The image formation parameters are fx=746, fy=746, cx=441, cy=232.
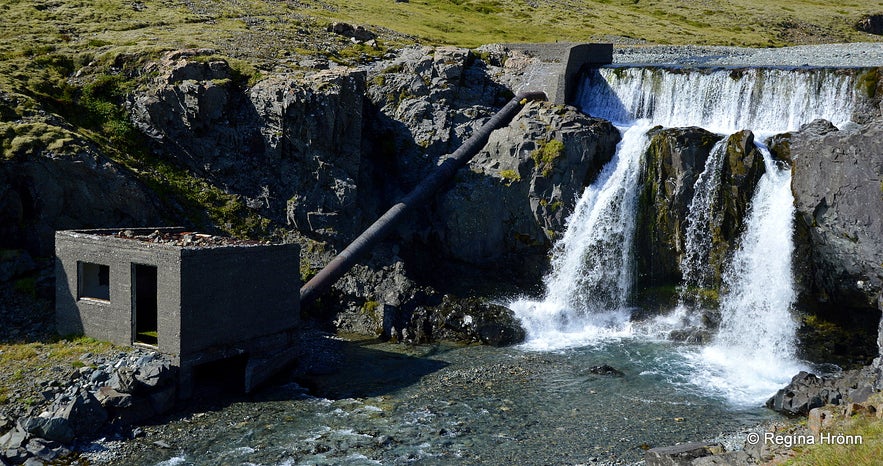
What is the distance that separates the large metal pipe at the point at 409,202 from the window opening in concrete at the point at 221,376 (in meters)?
5.63

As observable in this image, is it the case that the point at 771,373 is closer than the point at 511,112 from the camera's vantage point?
Yes

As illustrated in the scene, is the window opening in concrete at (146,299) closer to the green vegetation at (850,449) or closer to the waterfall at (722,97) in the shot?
the green vegetation at (850,449)

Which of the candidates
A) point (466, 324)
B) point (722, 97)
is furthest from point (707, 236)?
point (466, 324)

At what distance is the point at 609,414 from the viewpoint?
77.9ft

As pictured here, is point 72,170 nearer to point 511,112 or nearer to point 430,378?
point 430,378

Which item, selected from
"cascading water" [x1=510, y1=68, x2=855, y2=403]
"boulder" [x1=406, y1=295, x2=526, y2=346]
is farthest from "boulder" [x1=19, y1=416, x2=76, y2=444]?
"cascading water" [x1=510, y1=68, x2=855, y2=403]

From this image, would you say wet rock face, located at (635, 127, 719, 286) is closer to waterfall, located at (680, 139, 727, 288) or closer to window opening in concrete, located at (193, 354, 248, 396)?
waterfall, located at (680, 139, 727, 288)

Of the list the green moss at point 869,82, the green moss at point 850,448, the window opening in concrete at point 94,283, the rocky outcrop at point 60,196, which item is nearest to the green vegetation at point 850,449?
the green moss at point 850,448

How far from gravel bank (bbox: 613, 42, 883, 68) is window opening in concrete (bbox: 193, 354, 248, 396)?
1187 inches

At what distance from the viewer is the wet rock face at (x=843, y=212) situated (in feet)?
93.8

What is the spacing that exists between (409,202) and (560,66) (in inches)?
508

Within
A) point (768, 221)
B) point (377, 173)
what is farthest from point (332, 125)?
point (768, 221)

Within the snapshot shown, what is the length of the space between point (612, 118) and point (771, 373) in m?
18.3

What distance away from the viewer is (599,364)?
29094 millimetres
